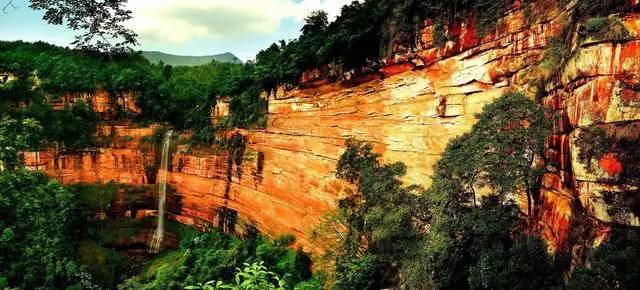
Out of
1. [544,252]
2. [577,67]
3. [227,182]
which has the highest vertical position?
[577,67]

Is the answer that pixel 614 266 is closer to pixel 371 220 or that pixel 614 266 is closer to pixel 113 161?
pixel 371 220

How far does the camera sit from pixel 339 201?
1530 centimetres

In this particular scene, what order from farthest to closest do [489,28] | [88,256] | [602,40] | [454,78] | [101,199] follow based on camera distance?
1. [101,199]
2. [88,256]
3. [454,78]
4. [489,28]
5. [602,40]

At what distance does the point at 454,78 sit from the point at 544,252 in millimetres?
5725

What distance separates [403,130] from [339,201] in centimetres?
352

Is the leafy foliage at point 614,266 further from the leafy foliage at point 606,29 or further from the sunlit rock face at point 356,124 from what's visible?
the sunlit rock face at point 356,124

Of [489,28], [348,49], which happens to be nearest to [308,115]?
[348,49]

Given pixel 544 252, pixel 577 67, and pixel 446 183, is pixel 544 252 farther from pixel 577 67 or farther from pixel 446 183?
pixel 577 67

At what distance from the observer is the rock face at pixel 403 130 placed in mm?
7285

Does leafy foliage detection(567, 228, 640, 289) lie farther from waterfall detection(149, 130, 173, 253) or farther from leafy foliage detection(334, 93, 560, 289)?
waterfall detection(149, 130, 173, 253)

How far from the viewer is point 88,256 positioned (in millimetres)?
20938

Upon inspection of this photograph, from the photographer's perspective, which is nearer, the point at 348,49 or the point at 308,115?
the point at 348,49

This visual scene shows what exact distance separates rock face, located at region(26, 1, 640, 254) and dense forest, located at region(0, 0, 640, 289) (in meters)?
0.40

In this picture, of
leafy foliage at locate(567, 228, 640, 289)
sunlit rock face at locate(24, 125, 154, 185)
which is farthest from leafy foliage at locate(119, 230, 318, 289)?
leafy foliage at locate(567, 228, 640, 289)
